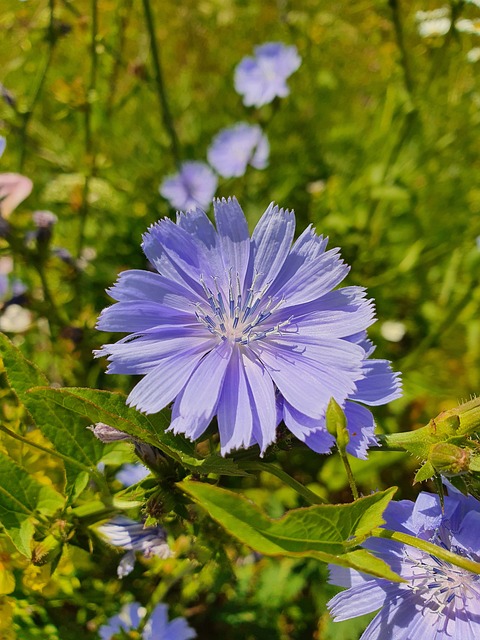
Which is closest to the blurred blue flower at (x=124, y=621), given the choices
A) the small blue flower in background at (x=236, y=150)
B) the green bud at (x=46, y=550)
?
the green bud at (x=46, y=550)

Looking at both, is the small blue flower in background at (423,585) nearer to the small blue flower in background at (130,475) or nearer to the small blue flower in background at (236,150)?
the small blue flower in background at (130,475)

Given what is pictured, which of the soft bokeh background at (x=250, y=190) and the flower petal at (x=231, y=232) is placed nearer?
the flower petal at (x=231, y=232)

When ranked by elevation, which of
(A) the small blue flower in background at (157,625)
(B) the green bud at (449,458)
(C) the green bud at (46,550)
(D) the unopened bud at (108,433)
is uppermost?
(B) the green bud at (449,458)

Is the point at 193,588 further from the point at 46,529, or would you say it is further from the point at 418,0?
the point at 418,0

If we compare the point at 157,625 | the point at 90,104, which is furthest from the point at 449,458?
the point at 90,104

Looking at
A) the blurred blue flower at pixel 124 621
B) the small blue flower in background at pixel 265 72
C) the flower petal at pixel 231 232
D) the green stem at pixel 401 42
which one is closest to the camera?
the flower petal at pixel 231 232

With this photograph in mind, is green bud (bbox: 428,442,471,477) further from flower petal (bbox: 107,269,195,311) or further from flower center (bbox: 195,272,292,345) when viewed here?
flower petal (bbox: 107,269,195,311)

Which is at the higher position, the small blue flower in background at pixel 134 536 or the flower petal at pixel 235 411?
the flower petal at pixel 235 411

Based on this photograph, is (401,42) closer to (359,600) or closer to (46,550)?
(359,600)
